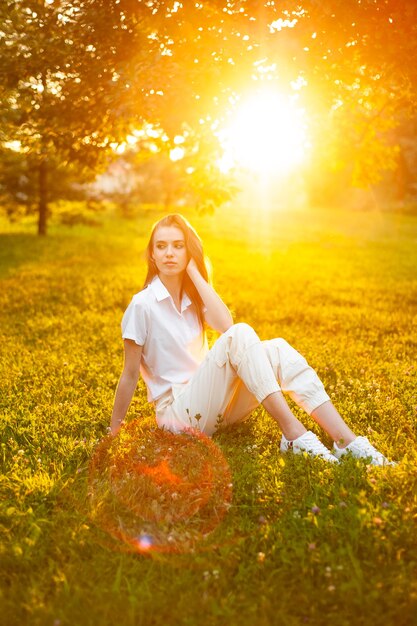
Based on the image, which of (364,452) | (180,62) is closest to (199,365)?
(364,452)

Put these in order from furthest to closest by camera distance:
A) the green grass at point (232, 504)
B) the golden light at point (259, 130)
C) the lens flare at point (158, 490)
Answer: the golden light at point (259, 130), the lens flare at point (158, 490), the green grass at point (232, 504)

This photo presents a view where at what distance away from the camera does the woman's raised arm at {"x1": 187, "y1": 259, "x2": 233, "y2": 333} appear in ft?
→ 17.5

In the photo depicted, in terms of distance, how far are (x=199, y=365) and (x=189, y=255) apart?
93cm

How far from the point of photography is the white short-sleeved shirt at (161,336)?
5.00m

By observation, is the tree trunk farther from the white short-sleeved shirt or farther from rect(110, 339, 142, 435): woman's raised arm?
rect(110, 339, 142, 435): woman's raised arm

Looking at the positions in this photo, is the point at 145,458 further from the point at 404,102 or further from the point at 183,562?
the point at 404,102

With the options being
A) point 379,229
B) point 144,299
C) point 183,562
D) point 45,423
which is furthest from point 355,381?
point 379,229

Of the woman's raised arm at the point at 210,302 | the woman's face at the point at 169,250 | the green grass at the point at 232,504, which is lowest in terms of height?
the green grass at the point at 232,504

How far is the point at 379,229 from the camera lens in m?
32.3

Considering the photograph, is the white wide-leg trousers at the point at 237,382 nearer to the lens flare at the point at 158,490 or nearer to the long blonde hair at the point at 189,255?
the lens flare at the point at 158,490

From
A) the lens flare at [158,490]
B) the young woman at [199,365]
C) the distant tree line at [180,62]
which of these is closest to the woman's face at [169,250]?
the young woman at [199,365]

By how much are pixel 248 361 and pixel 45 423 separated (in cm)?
215

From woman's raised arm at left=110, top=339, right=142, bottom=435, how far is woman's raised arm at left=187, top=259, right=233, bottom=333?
715 mm

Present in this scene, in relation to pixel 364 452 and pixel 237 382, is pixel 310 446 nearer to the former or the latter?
pixel 364 452
